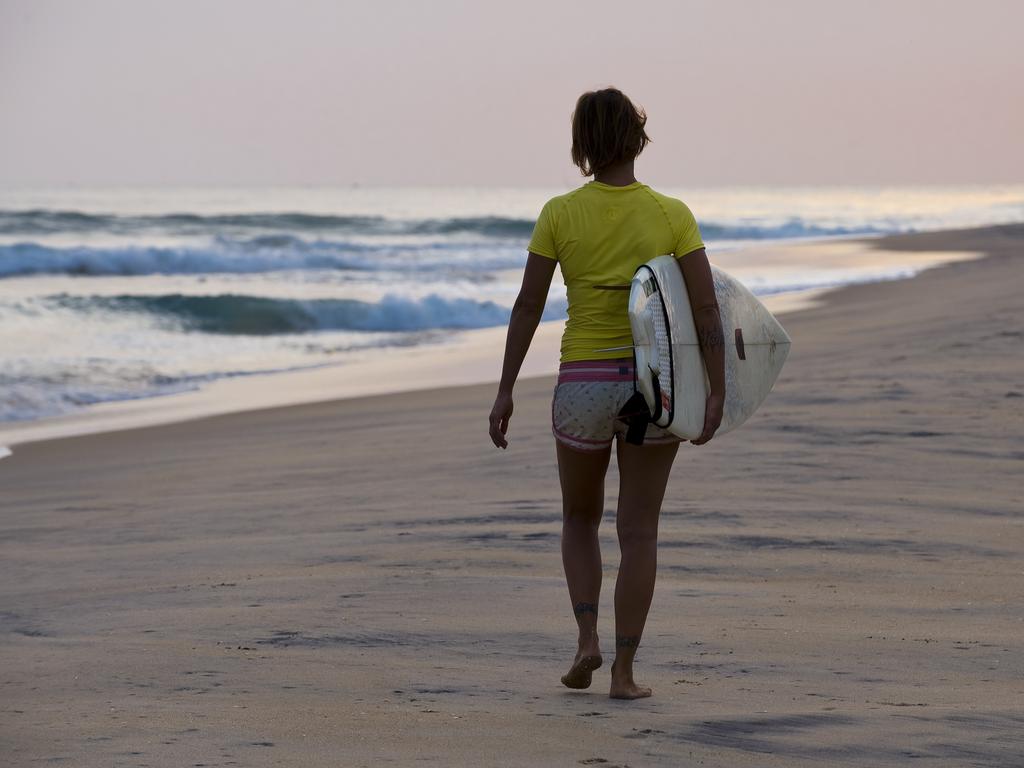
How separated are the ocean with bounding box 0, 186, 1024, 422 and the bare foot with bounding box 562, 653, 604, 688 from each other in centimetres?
813

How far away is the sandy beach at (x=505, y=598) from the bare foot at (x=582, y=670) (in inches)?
1.2

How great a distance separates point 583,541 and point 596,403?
0.41 meters

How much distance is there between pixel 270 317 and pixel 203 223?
2936cm

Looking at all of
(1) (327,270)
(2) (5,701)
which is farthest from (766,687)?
(1) (327,270)

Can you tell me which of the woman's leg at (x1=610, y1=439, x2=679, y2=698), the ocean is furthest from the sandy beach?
the ocean

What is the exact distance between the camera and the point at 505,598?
4352mm

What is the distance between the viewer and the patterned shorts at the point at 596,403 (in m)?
3.29

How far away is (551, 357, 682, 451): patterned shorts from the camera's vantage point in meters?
3.29

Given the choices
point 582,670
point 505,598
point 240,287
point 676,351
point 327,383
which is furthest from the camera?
point 240,287

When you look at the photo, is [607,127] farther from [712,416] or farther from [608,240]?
[712,416]

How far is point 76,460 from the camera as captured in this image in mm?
8219

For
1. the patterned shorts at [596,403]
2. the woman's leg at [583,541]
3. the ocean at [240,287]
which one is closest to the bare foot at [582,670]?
the woman's leg at [583,541]

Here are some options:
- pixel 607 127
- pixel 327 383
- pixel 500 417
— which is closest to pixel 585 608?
pixel 500 417

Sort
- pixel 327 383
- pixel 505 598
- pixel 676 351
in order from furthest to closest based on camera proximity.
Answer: pixel 327 383, pixel 505 598, pixel 676 351
